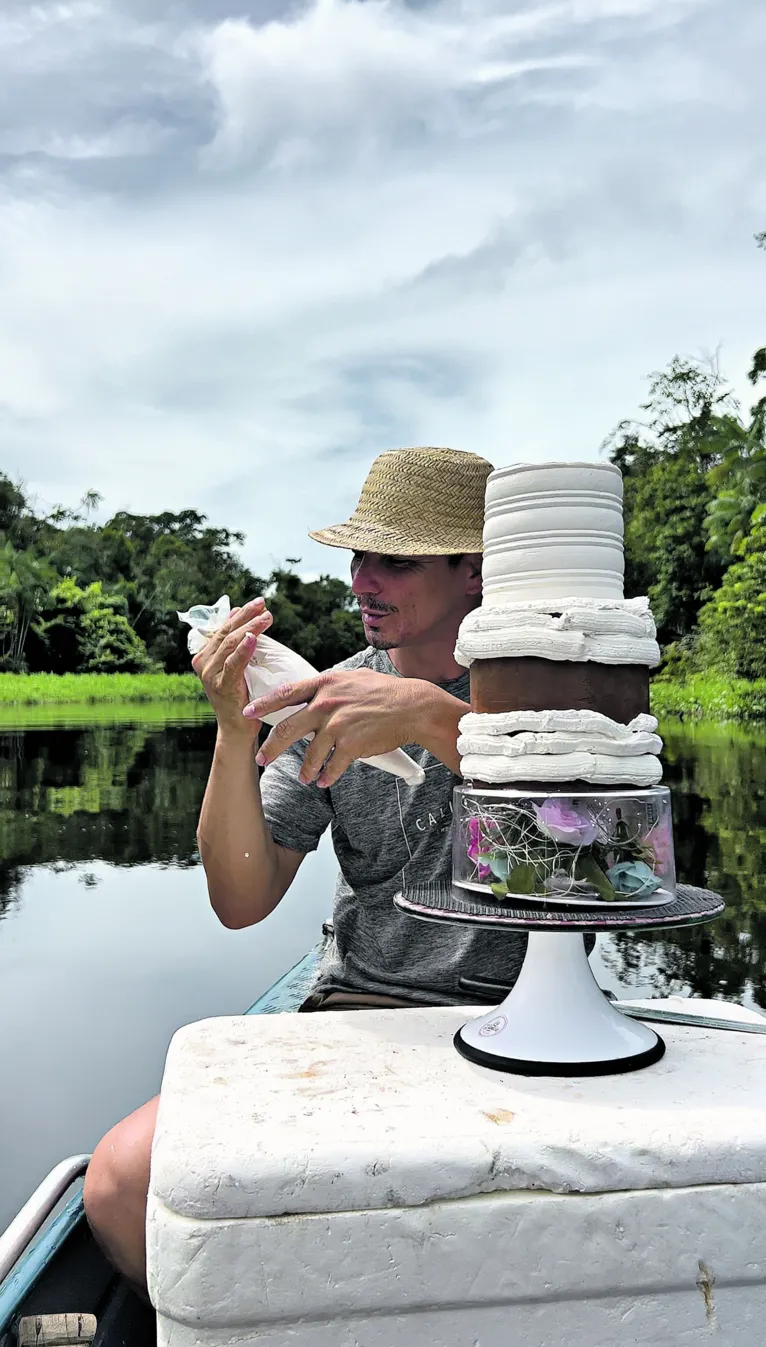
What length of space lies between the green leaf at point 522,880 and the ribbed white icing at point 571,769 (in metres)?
0.11

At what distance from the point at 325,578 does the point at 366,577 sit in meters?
39.2

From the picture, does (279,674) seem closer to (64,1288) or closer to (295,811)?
(295,811)

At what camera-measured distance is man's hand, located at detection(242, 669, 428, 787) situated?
64.6 inches

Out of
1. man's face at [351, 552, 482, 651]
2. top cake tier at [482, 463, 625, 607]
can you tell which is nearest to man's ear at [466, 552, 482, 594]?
man's face at [351, 552, 482, 651]

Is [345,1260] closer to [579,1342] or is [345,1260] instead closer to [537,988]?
[579,1342]

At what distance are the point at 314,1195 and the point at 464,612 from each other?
1362mm

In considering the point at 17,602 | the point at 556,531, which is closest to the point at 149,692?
the point at 17,602

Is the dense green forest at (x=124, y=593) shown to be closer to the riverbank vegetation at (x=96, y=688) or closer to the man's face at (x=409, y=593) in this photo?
the riverbank vegetation at (x=96, y=688)

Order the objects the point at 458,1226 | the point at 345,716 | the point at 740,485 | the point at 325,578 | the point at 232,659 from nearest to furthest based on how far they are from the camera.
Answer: the point at 458,1226
the point at 345,716
the point at 232,659
the point at 740,485
the point at 325,578

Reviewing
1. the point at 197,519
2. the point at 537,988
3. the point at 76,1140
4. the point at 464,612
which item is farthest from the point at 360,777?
the point at 197,519

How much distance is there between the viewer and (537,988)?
1511 mm

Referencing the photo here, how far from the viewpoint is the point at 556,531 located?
146 centimetres

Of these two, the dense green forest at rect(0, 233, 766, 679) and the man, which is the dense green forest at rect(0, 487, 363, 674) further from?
the man

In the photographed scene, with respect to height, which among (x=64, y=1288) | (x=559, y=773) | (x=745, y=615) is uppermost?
(x=745, y=615)
